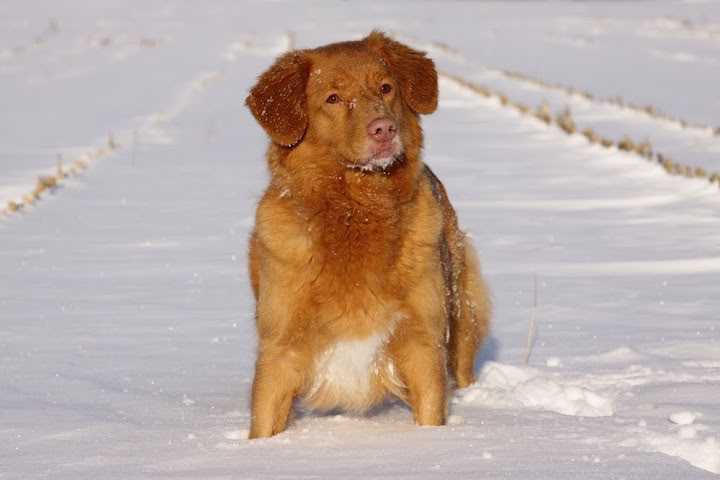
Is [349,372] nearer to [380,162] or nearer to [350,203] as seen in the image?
[350,203]

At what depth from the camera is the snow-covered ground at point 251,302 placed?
4289 millimetres

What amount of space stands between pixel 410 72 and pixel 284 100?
1.93 ft

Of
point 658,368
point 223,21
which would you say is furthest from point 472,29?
point 658,368

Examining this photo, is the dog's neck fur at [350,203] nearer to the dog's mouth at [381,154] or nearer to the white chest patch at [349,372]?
the dog's mouth at [381,154]

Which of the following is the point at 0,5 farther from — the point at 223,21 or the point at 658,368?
the point at 658,368

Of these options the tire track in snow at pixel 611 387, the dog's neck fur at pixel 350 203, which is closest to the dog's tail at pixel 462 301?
the tire track in snow at pixel 611 387

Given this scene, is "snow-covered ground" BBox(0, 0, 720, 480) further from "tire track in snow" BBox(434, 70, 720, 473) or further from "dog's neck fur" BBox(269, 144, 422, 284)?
"dog's neck fur" BBox(269, 144, 422, 284)

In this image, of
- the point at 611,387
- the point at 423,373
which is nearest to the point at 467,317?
the point at 611,387

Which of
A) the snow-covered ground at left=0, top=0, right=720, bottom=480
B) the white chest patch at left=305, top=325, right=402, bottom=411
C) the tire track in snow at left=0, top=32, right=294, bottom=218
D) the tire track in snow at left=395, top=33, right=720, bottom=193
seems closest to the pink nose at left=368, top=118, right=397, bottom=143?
the white chest patch at left=305, top=325, right=402, bottom=411

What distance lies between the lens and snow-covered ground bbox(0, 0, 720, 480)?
4289 mm

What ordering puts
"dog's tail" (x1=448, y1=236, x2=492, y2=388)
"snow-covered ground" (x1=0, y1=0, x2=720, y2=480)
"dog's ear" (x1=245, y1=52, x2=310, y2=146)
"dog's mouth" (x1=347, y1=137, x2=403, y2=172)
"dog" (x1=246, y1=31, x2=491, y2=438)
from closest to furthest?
1. "snow-covered ground" (x1=0, y1=0, x2=720, y2=480)
2. "dog" (x1=246, y1=31, x2=491, y2=438)
3. "dog's mouth" (x1=347, y1=137, x2=403, y2=172)
4. "dog's ear" (x1=245, y1=52, x2=310, y2=146)
5. "dog's tail" (x1=448, y1=236, x2=492, y2=388)

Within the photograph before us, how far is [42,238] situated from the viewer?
10.2 m

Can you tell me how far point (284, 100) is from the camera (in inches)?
205

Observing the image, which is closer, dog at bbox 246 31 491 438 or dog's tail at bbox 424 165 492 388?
dog at bbox 246 31 491 438
